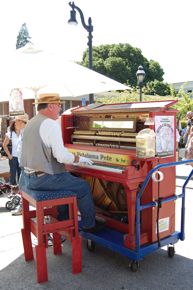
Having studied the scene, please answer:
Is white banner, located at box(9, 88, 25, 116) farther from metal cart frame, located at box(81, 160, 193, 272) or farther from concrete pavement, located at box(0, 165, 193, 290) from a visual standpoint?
metal cart frame, located at box(81, 160, 193, 272)

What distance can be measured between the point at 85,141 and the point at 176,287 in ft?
6.56

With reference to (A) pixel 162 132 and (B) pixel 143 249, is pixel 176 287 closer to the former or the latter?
(B) pixel 143 249

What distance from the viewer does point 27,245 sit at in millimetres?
3639

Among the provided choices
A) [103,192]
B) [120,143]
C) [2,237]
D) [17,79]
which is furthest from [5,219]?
[120,143]

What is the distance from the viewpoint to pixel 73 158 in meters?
3.29

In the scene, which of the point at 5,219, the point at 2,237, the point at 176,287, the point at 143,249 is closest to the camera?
the point at 176,287

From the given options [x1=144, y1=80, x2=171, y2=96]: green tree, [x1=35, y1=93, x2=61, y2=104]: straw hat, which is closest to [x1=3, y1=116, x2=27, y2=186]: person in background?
[x1=35, y1=93, x2=61, y2=104]: straw hat

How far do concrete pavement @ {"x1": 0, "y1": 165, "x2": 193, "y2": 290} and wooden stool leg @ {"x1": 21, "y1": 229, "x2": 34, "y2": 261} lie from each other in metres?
0.07

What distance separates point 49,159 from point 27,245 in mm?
1042

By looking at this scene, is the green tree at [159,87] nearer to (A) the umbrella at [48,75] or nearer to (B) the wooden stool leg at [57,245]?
(A) the umbrella at [48,75]

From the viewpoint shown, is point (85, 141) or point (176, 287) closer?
point (176, 287)

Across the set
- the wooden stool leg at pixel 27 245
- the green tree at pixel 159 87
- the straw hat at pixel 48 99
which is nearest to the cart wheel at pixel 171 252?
the wooden stool leg at pixel 27 245

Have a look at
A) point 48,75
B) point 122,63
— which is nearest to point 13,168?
point 48,75

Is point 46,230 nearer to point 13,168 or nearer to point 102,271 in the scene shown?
point 102,271
